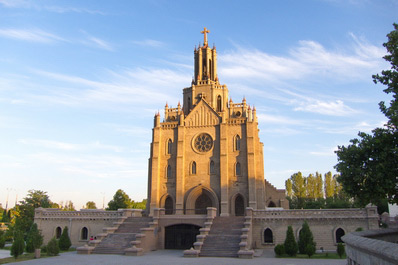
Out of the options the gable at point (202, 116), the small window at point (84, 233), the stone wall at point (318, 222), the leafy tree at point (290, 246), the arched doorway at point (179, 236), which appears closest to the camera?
the leafy tree at point (290, 246)

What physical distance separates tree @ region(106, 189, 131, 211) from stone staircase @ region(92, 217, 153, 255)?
A: 59.9 feet

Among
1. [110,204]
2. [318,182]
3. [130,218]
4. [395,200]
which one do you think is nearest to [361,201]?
[395,200]

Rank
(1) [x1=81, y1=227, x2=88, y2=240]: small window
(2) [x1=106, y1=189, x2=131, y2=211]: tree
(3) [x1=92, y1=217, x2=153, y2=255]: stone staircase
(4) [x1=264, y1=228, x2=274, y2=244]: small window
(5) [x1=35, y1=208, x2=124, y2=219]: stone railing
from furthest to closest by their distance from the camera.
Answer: (2) [x1=106, y1=189, x2=131, y2=211]: tree
(1) [x1=81, y1=227, x2=88, y2=240]: small window
(5) [x1=35, y1=208, x2=124, y2=219]: stone railing
(4) [x1=264, y1=228, x2=274, y2=244]: small window
(3) [x1=92, y1=217, x2=153, y2=255]: stone staircase

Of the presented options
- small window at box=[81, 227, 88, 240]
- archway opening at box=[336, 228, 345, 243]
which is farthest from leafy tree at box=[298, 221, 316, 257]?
small window at box=[81, 227, 88, 240]

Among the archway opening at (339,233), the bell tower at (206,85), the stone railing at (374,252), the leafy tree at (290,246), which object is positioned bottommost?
the leafy tree at (290,246)

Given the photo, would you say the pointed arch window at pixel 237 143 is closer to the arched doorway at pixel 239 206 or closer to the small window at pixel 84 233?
the arched doorway at pixel 239 206

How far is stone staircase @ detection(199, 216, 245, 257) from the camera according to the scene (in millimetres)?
27281

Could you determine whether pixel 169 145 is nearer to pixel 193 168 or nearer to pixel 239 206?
pixel 193 168

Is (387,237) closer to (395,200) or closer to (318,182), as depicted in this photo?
(395,200)

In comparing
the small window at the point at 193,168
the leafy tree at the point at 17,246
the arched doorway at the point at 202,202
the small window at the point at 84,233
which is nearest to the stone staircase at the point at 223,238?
the arched doorway at the point at 202,202

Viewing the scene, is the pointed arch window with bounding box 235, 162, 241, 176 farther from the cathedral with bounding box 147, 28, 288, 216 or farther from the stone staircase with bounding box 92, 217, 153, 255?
the stone staircase with bounding box 92, 217, 153, 255

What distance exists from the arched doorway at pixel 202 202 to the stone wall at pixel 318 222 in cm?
907

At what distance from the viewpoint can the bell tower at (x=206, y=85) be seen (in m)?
46.2

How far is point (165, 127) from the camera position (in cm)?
4494
